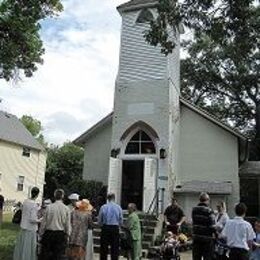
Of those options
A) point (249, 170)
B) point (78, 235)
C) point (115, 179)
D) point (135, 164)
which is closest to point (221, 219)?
point (78, 235)

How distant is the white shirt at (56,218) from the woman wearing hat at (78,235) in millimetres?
929

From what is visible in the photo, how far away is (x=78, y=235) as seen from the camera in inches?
428

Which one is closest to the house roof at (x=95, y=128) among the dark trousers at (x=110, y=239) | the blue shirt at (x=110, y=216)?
the blue shirt at (x=110, y=216)

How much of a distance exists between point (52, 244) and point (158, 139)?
11.3 metres

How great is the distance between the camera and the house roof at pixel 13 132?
42.0 meters

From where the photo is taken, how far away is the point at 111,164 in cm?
2086

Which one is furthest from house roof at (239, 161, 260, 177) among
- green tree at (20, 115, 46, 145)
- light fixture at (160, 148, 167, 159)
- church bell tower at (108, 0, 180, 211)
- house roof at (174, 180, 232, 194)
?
green tree at (20, 115, 46, 145)

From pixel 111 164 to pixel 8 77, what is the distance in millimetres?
6119

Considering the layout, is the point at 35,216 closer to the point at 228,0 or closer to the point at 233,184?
the point at 228,0

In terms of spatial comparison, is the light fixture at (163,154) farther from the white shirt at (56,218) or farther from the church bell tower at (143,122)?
the white shirt at (56,218)

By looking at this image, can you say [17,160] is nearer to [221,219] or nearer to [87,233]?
[87,233]

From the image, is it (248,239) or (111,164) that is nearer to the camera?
(248,239)

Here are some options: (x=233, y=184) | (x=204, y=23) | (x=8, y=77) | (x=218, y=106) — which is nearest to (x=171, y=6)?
(x=204, y=23)

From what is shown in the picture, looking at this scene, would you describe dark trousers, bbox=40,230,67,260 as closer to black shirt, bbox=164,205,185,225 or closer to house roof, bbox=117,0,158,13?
black shirt, bbox=164,205,185,225
